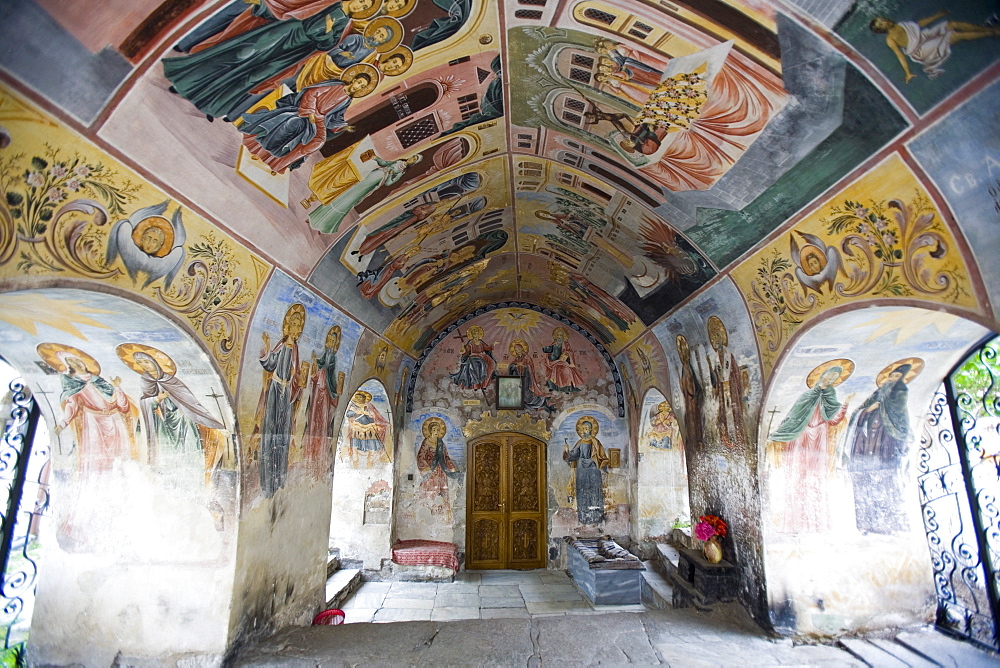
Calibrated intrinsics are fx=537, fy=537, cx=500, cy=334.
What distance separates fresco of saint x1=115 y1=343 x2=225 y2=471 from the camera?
16.9ft

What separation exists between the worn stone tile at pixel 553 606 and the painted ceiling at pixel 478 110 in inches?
235

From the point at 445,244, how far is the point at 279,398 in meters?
3.17

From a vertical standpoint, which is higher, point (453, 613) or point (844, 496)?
point (844, 496)

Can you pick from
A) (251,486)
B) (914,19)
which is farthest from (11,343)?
(914,19)

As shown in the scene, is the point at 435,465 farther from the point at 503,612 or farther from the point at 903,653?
the point at 903,653

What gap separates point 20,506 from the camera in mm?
6168

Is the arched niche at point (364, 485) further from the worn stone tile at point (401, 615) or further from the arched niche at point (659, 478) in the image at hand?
the arched niche at point (659, 478)

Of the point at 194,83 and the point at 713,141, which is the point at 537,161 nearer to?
the point at 713,141

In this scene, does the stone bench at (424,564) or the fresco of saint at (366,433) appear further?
the fresco of saint at (366,433)

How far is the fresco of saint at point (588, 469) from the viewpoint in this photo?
12.2m

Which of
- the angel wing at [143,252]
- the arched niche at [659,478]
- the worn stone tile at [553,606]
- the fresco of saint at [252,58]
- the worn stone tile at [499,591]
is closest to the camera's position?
the fresco of saint at [252,58]

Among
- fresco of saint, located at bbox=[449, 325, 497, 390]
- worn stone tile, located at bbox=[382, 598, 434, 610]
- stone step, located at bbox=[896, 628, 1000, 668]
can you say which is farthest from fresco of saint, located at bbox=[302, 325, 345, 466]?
stone step, located at bbox=[896, 628, 1000, 668]

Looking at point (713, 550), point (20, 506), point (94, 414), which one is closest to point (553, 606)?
point (713, 550)

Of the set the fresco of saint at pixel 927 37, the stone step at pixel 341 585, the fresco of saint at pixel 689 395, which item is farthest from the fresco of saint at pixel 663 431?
the fresco of saint at pixel 927 37
